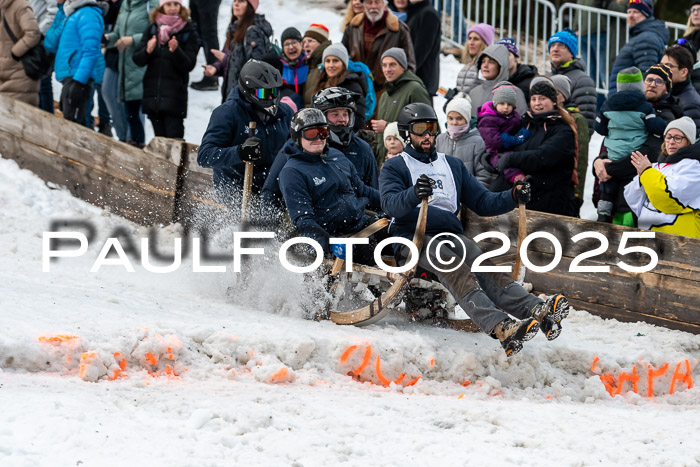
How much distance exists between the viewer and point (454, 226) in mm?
6402

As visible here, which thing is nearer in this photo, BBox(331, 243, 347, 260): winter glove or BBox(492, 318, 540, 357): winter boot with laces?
BBox(492, 318, 540, 357): winter boot with laces

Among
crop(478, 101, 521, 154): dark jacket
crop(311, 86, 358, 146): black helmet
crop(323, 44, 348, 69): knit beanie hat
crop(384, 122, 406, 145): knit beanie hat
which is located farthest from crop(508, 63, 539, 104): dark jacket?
crop(311, 86, 358, 146): black helmet

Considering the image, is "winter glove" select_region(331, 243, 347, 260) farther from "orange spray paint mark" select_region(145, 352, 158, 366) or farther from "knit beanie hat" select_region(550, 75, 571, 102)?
"knit beanie hat" select_region(550, 75, 571, 102)

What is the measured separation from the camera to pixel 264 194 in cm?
700

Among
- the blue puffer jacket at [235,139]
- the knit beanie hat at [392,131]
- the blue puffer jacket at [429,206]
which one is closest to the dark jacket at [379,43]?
the knit beanie hat at [392,131]

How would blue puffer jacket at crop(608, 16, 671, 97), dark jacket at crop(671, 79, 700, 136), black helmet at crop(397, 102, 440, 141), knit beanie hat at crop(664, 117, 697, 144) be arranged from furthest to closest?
blue puffer jacket at crop(608, 16, 671, 97) → dark jacket at crop(671, 79, 700, 136) → knit beanie hat at crop(664, 117, 697, 144) → black helmet at crop(397, 102, 440, 141)

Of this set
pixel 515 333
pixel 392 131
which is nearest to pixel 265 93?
Result: pixel 392 131

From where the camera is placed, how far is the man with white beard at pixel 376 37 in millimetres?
9477

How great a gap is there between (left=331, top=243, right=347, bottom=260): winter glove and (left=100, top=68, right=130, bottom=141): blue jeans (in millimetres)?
4800

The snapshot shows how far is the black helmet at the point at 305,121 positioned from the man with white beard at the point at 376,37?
3046mm

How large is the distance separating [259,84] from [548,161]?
234cm

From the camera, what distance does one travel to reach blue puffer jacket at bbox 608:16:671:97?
924 cm

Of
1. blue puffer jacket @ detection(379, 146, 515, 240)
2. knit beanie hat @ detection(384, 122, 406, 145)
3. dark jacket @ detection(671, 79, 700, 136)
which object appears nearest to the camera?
blue puffer jacket @ detection(379, 146, 515, 240)

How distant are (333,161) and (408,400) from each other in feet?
7.37
